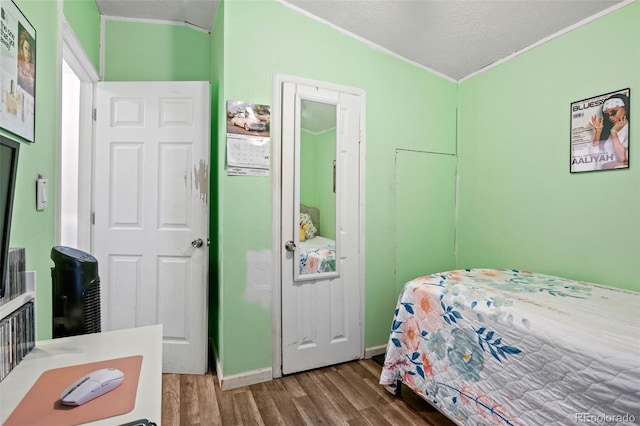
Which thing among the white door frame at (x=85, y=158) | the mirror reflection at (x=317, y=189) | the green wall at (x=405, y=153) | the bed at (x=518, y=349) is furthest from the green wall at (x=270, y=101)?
the white door frame at (x=85, y=158)

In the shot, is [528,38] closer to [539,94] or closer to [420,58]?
[539,94]

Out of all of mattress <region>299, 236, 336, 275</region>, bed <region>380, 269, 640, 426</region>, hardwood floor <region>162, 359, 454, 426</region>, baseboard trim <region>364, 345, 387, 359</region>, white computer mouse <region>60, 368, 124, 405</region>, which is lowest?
hardwood floor <region>162, 359, 454, 426</region>

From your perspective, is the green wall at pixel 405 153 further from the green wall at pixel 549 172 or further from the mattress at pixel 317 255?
the mattress at pixel 317 255

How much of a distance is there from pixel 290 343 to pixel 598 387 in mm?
1642

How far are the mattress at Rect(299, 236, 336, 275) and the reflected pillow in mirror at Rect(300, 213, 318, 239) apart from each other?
4cm

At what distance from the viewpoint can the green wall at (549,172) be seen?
1738mm

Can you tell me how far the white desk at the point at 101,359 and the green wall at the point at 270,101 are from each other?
0.98 m

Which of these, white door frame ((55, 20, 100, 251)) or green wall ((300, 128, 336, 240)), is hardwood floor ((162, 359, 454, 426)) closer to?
green wall ((300, 128, 336, 240))

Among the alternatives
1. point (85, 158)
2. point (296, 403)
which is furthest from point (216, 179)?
point (296, 403)

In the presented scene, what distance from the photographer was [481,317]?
1466 mm

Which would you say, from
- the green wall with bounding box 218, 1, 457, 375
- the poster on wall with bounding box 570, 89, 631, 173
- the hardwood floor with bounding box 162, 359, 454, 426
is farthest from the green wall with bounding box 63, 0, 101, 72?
the poster on wall with bounding box 570, 89, 631, 173

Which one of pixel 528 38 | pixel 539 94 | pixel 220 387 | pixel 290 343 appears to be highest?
pixel 528 38

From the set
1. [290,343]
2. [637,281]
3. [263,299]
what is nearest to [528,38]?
[637,281]

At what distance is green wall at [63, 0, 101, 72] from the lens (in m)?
1.71
